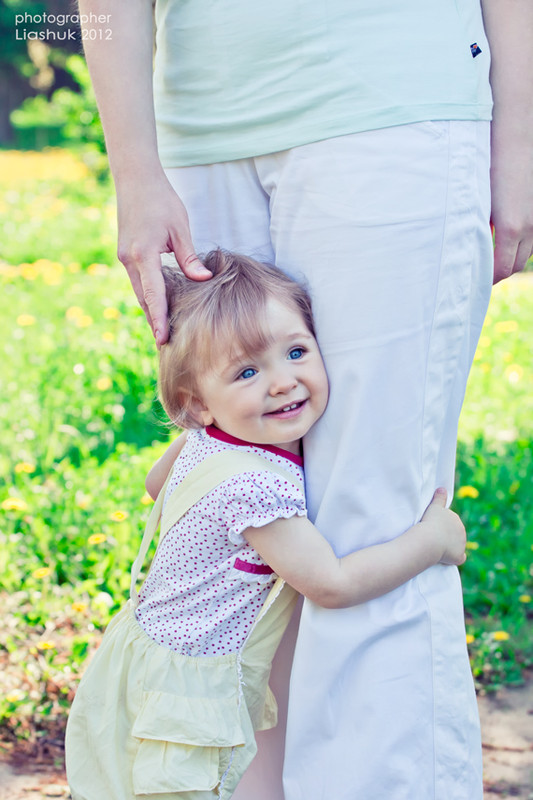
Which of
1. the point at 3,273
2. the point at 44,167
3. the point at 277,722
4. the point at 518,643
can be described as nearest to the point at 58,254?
the point at 3,273

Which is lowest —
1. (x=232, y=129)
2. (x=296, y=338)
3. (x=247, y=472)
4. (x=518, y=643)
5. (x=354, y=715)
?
(x=518, y=643)

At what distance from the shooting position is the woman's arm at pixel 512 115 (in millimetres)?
1504

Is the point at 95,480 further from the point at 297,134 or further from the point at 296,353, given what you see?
the point at 297,134

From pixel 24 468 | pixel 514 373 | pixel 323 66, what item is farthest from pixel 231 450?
pixel 514 373

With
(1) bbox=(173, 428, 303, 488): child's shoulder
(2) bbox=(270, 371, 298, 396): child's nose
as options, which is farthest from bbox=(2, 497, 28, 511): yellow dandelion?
(2) bbox=(270, 371, 298, 396): child's nose

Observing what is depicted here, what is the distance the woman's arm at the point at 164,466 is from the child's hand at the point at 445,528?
50cm

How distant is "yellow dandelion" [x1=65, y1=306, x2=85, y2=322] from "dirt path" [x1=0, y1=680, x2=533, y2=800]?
2603 mm

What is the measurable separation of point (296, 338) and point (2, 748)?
1233 millimetres

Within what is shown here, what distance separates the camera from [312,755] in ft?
4.76

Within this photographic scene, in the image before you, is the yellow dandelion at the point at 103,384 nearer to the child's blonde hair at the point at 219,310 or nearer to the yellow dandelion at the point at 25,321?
the yellow dandelion at the point at 25,321

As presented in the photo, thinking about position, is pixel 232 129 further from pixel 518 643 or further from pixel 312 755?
pixel 518 643

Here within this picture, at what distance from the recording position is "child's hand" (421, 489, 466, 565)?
1.46 meters

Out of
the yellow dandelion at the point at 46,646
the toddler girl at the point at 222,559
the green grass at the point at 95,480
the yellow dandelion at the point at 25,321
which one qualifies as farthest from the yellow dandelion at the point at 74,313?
the toddler girl at the point at 222,559

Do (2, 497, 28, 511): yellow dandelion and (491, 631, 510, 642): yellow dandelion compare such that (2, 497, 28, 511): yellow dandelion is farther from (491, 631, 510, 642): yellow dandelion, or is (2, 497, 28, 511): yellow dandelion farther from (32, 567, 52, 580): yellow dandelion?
(491, 631, 510, 642): yellow dandelion
